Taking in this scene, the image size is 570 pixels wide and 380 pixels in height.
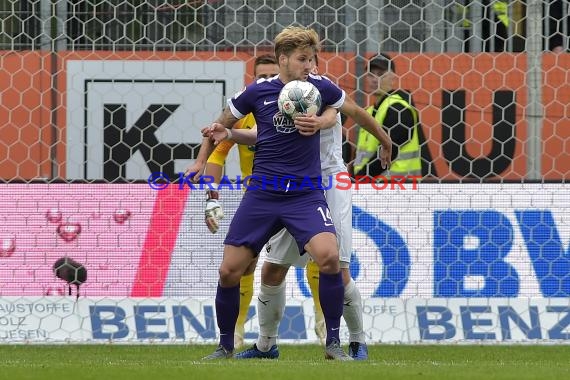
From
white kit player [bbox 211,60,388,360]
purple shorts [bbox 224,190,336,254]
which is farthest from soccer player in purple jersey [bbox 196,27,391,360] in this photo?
white kit player [bbox 211,60,388,360]

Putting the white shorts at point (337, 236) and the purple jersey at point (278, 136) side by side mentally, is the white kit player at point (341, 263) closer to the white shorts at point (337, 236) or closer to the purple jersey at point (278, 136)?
the white shorts at point (337, 236)

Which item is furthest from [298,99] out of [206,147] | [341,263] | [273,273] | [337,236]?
[273,273]

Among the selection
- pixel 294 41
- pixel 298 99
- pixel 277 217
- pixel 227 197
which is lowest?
pixel 277 217

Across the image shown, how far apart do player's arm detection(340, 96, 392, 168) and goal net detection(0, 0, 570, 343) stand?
5.83ft

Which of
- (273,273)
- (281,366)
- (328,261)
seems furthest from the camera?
(273,273)

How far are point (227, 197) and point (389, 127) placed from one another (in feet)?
4.05

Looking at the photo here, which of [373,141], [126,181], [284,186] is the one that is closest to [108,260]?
[126,181]

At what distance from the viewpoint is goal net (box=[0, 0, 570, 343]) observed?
8641 millimetres

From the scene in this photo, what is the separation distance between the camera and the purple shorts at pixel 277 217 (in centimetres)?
641

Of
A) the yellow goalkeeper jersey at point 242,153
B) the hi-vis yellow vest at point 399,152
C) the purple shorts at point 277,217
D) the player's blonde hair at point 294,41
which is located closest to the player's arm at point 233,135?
the purple shorts at point 277,217

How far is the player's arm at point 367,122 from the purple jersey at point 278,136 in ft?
0.26

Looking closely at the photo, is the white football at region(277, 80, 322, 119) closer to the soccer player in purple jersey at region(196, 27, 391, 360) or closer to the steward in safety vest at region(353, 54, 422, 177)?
the soccer player in purple jersey at region(196, 27, 391, 360)

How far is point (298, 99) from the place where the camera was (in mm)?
6344

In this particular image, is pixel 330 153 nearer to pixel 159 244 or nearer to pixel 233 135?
pixel 233 135
